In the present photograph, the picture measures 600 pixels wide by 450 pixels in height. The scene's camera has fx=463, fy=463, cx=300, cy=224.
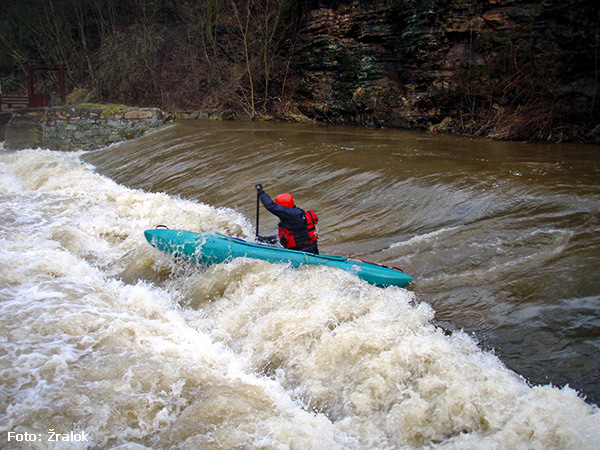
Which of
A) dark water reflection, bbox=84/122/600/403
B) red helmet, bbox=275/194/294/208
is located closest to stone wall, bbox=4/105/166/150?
dark water reflection, bbox=84/122/600/403

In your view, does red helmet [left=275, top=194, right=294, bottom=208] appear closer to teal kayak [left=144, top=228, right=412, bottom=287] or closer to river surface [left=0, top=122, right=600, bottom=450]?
teal kayak [left=144, top=228, right=412, bottom=287]

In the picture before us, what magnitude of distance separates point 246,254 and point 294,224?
0.58 m

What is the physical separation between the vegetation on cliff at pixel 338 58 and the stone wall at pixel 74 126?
10.3 feet

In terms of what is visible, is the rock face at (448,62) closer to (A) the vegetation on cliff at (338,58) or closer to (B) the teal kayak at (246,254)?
(A) the vegetation on cliff at (338,58)

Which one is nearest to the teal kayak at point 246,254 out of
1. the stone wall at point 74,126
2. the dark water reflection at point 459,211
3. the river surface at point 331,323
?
the river surface at point 331,323

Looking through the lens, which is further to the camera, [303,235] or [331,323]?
[303,235]

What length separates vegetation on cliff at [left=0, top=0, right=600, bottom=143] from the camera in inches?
409

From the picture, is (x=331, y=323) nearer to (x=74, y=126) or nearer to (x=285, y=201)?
(x=285, y=201)

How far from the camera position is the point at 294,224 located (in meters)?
4.79

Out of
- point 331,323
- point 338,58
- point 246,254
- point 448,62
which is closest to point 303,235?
point 246,254

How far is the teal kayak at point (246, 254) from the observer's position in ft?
14.0

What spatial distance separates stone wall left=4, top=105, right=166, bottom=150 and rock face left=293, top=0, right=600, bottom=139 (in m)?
5.55

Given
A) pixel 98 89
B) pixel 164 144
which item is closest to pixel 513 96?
pixel 164 144

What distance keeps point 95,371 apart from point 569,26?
11.7m
